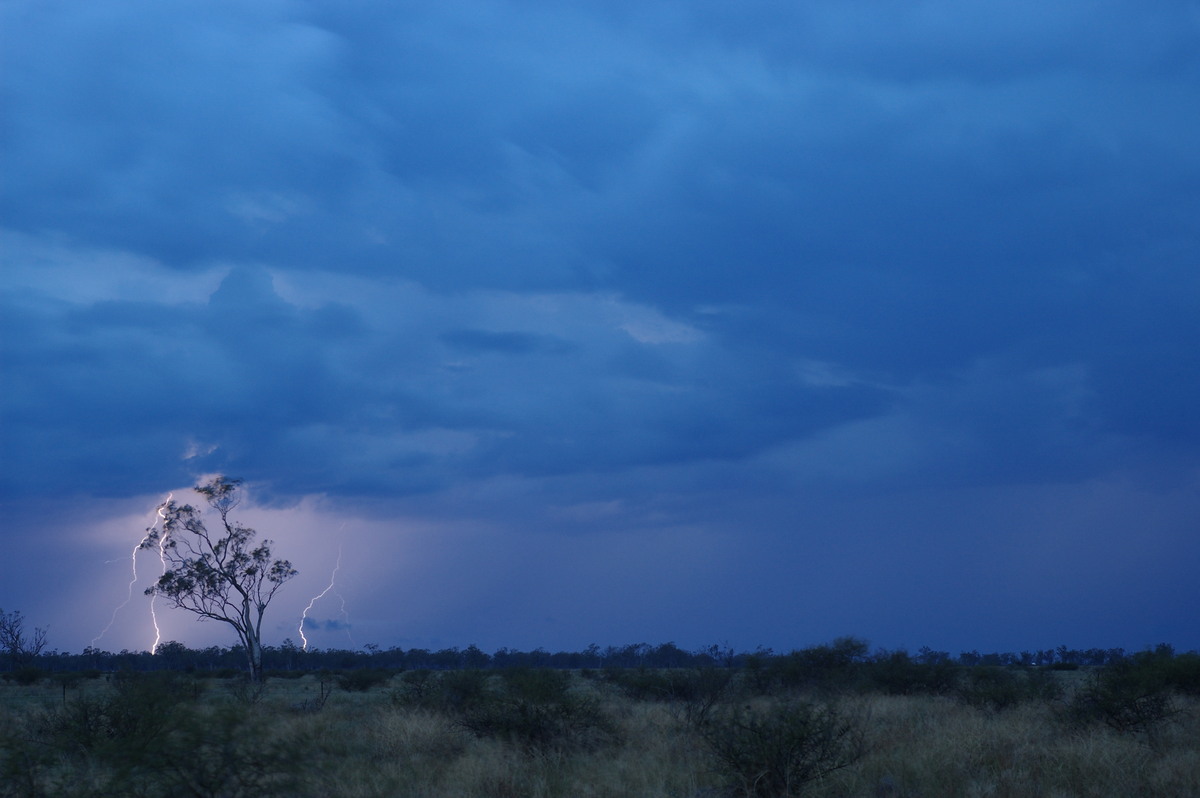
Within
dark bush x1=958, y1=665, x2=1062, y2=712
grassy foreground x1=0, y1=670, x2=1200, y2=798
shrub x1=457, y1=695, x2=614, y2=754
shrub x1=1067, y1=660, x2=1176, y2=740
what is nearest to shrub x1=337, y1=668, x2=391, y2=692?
grassy foreground x1=0, y1=670, x2=1200, y2=798

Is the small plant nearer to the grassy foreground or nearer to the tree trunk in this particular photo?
the grassy foreground

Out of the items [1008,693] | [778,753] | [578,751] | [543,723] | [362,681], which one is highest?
[778,753]

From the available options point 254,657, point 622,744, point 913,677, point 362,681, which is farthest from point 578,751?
point 362,681

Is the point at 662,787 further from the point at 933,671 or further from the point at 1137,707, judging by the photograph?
the point at 933,671

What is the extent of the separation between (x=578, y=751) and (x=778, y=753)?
5.86 meters

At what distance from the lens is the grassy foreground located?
8508 mm

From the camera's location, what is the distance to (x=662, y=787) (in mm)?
12258

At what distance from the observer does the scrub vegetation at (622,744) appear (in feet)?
28.2

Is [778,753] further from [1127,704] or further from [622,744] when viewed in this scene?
[1127,704]

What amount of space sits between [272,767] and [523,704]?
34.4 ft

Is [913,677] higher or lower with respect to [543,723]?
lower

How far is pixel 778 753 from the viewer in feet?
41.1

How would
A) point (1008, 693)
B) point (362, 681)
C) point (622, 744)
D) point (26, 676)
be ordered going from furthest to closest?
point (26, 676)
point (362, 681)
point (1008, 693)
point (622, 744)

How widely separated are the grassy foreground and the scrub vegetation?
0.14ft
